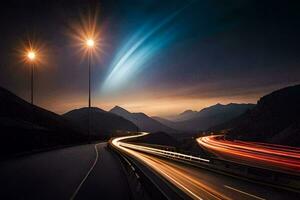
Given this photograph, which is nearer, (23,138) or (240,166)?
(240,166)

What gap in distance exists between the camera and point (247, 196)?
14578mm

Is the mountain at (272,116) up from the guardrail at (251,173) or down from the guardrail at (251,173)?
up

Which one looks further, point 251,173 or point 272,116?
point 272,116

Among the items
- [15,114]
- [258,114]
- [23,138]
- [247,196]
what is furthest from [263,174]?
[258,114]

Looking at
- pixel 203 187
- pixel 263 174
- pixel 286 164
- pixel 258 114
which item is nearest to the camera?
pixel 203 187

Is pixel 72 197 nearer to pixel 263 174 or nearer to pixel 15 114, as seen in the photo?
pixel 263 174

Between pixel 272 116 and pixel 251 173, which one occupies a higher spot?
pixel 272 116

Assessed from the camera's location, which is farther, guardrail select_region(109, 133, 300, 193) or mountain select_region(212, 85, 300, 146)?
mountain select_region(212, 85, 300, 146)

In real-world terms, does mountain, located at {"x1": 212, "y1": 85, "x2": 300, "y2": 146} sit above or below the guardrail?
above

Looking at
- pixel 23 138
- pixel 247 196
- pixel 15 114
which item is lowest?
pixel 247 196

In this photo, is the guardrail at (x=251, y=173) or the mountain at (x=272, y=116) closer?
the guardrail at (x=251, y=173)

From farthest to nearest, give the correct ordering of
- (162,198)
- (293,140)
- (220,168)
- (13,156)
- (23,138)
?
(293,140)
(23,138)
(13,156)
(220,168)
(162,198)

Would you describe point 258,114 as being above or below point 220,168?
above

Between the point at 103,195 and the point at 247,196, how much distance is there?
5.75 m
